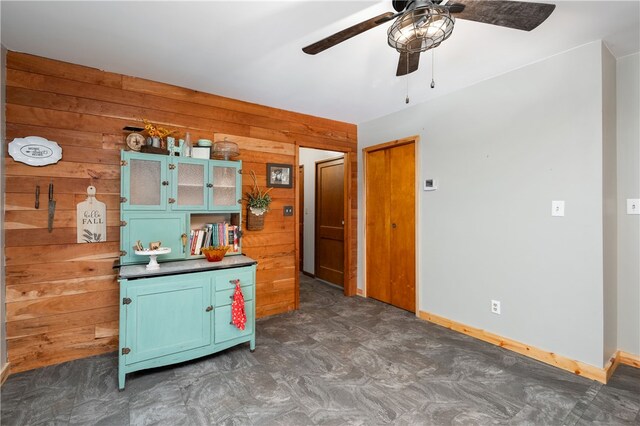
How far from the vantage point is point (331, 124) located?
409 cm

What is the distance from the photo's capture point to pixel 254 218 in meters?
3.31

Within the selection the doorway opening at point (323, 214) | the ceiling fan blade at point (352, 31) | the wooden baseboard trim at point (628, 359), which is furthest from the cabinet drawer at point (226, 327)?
the wooden baseboard trim at point (628, 359)

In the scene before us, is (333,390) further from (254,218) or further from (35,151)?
(35,151)

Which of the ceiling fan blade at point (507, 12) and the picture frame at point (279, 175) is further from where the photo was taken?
the picture frame at point (279, 175)

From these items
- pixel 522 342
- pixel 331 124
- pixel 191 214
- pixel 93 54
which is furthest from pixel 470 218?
pixel 93 54

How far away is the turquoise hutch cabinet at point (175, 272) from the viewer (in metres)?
2.19

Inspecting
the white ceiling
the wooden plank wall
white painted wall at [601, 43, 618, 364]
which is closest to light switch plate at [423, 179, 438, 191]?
the white ceiling

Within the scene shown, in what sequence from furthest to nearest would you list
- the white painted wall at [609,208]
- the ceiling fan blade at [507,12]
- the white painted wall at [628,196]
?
the white painted wall at [628,196], the white painted wall at [609,208], the ceiling fan blade at [507,12]

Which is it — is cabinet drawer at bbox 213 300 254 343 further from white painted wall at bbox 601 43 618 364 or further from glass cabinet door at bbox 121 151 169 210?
white painted wall at bbox 601 43 618 364

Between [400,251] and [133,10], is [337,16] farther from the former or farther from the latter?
[400,251]

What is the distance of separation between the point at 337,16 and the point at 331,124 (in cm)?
217

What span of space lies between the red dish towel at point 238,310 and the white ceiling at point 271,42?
74.8 inches

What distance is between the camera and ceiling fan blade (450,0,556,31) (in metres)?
1.46

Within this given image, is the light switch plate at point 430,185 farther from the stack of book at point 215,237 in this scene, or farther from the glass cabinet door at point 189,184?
the glass cabinet door at point 189,184
